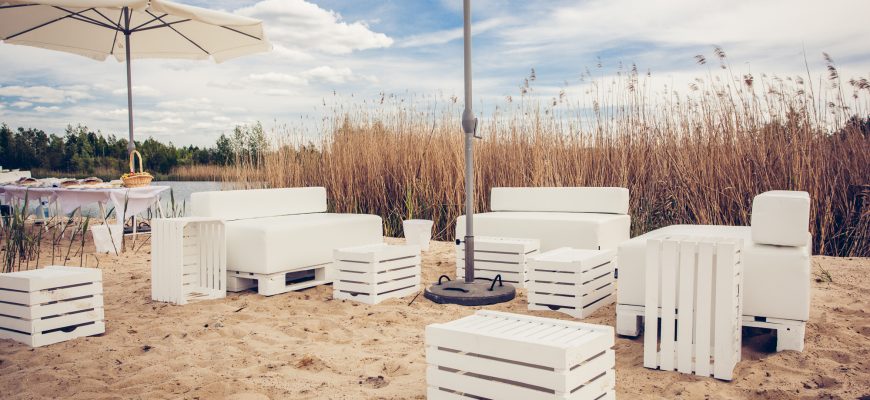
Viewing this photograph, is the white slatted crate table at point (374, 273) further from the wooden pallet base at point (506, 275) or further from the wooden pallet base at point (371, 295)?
the wooden pallet base at point (506, 275)

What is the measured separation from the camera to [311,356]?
227cm

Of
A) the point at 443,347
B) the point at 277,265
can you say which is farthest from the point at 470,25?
the point at 443,347

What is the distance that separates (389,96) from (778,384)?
5052 millimetres

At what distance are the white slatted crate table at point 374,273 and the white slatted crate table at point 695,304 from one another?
144cm

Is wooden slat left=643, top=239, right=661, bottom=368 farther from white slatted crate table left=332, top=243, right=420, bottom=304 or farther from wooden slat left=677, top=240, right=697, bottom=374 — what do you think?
white slatted crate table left=332, top=243, right=420, bottom=304

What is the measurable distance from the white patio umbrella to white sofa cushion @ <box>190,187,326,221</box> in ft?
5.56

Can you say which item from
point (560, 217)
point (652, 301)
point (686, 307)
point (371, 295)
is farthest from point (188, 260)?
point (686, 307)

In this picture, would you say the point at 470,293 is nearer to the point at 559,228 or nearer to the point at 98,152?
the point at 559,228

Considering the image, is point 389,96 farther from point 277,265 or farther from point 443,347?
point 443,347

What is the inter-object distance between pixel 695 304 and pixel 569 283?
0.78m

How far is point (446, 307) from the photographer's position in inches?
119

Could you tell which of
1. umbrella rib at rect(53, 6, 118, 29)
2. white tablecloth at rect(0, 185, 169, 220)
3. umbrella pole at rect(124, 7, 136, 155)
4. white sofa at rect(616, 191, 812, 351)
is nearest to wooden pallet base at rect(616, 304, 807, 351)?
white sofa at rect(616, 191, 812, 351)

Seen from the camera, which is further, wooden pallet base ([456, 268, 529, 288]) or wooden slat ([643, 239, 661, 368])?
wooden pallet base ([456, 268, 529, 288])

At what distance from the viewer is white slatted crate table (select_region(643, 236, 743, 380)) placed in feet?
6.61
